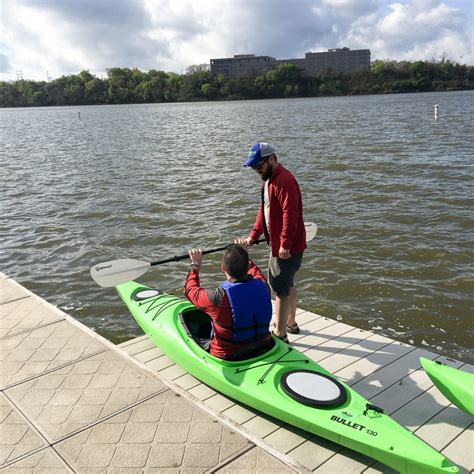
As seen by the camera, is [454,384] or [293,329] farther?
[293,329]

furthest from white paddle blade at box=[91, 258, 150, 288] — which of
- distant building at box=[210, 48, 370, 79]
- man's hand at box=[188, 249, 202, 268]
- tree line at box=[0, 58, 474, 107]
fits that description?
distant building at box=[210, 48, 370, 79]

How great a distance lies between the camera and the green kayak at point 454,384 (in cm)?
351

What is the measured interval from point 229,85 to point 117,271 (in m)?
99.0

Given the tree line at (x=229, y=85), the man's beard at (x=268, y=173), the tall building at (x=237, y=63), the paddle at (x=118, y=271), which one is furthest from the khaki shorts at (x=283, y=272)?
the tall building at (x=237, y=63)

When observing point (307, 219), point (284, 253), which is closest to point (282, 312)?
point (284, 253)

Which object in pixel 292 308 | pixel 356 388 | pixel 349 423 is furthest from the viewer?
pixel 292 308

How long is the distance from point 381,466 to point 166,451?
4.75 ft

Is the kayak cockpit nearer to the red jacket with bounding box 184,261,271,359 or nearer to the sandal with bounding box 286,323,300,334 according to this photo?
the red jacket with bounding box 184,261,271,359

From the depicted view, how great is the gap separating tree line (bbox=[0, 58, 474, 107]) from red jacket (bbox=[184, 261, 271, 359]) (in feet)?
316

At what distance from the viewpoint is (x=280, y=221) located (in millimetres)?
4336

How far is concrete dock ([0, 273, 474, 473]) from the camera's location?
313cm

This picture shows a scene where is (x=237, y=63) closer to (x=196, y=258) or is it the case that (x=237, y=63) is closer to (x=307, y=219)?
(x=307, y=219)

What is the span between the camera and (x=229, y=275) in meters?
3.61

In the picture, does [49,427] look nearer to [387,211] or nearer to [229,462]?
[229,462]
